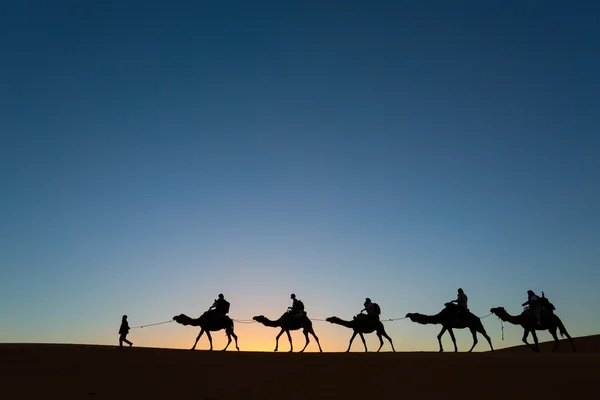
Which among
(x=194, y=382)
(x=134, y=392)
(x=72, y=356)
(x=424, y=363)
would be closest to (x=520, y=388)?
(x=424, y=363)

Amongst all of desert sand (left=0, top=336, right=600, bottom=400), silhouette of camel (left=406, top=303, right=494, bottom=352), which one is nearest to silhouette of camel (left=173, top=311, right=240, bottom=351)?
desert sand (left=0, top=336, right=600, bottom=400)

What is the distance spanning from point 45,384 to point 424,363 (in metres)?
10.6

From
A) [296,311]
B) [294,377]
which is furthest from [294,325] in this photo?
[294,377]

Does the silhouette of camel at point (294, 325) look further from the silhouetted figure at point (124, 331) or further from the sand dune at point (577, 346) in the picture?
the sand dune at point (577, 346)

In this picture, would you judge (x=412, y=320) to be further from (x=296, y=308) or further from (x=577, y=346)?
(x=577, y=346)

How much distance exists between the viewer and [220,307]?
2475 centimetres

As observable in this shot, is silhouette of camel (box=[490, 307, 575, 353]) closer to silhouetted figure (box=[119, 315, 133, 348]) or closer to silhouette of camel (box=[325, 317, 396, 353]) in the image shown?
silhouette of camel (box=[325, 317, 396, 353])

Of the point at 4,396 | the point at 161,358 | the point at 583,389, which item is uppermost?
the point at 161,358

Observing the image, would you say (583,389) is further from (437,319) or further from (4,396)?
(4,396)

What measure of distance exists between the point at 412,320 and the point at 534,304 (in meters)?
5.10

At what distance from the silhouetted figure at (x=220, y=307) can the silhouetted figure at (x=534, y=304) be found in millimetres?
12829

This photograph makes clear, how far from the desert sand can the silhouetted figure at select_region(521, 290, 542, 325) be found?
201 inches

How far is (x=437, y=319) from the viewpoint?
24.2 metres

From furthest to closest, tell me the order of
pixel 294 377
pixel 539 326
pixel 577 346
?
pixel 577 346
pixel 539 326
pixel 294 377
